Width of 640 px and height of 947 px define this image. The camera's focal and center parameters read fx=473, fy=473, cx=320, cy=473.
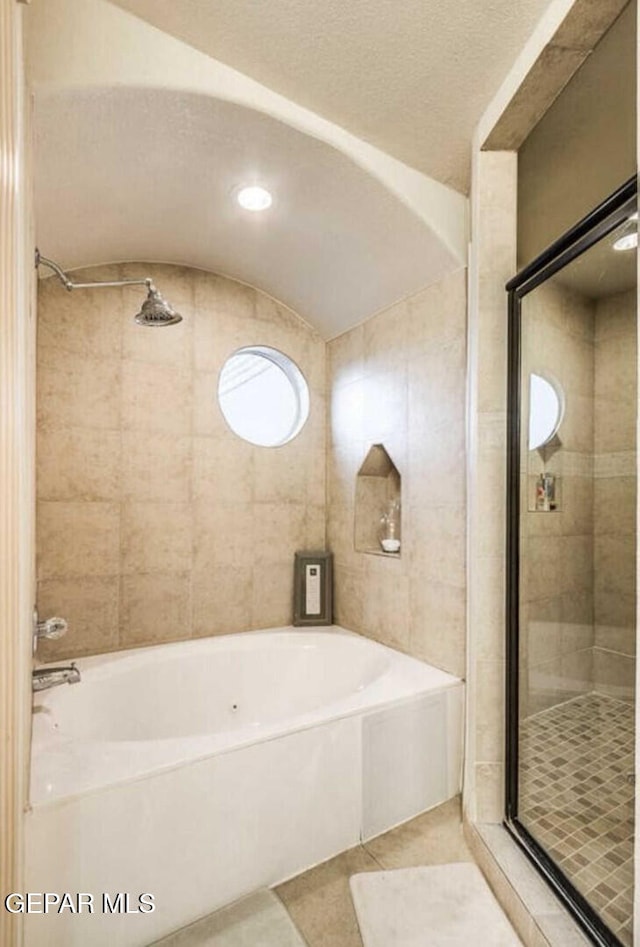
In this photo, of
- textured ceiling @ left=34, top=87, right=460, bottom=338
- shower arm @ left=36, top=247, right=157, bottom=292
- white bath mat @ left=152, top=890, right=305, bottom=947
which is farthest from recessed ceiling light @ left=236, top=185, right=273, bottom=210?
white bath mat @ left=152, top=890, right=305, bottom=947

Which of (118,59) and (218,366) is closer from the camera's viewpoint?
(118,59)

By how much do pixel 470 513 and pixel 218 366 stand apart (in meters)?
1.52

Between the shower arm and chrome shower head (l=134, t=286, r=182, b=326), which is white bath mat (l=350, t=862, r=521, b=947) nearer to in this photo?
chrome shower head (l=134, t=286, r=182, b=326)

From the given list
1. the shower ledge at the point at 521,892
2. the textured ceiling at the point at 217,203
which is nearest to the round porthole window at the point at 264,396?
the textured ceiling at the point at 217,203

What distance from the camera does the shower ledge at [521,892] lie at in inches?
46.3

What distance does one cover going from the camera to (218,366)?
2.51m

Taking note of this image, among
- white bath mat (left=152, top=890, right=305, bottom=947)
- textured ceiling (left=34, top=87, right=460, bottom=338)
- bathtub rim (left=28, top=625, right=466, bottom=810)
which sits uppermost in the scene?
textured ceiling (left=34, top=87, right=460, bottom=338)

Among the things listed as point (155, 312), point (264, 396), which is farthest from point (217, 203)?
point (264, 396)

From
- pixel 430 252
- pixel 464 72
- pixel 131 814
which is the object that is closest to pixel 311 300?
pixel 430 252

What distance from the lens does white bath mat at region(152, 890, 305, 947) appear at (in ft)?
4.03

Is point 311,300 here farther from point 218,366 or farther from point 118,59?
point 118,59

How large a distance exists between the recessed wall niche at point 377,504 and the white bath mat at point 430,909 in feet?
4.50

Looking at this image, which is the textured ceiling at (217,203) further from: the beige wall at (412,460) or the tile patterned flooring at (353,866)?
the tile patterned flooring at (353,866)

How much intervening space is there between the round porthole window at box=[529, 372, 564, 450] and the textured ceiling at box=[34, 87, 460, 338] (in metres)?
0.67
